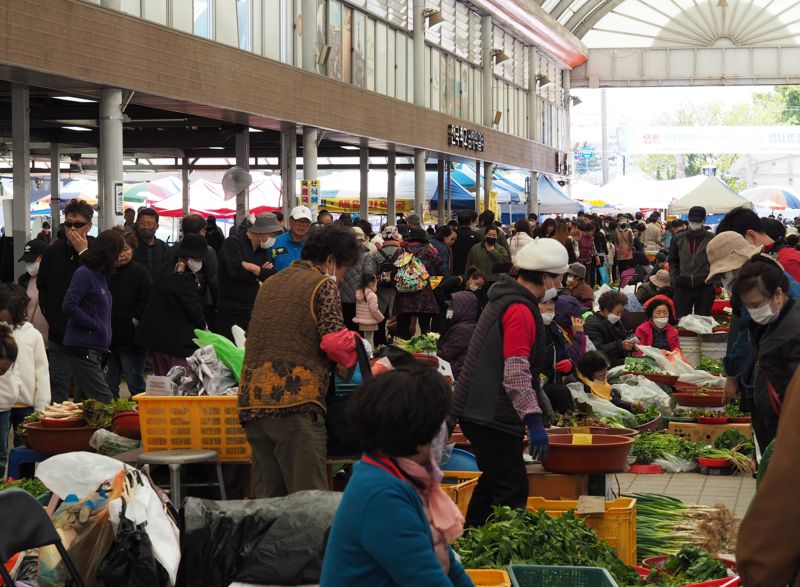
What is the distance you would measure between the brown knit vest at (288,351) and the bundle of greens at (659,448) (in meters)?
4.33

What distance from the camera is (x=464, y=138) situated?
3544 cm

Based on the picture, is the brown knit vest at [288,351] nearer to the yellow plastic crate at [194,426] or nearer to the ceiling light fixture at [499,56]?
the yellow plastic crate at [194,426]

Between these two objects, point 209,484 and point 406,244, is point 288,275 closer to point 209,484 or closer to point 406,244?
point 209,484

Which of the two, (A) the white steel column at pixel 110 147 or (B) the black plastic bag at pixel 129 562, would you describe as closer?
(B) the black plastic bag at pixel 129 562

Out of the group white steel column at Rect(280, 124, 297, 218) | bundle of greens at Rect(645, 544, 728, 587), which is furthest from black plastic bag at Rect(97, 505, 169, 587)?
white steel column at Rect(280, 124, 297, 218)

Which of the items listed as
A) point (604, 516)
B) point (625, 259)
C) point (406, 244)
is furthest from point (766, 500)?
point (625, 259)

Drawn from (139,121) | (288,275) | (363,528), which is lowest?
(363,528)

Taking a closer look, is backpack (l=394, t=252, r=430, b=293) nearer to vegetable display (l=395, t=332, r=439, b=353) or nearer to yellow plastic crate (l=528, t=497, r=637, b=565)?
vegetable display (l=395, t=332, r=439, b=353)

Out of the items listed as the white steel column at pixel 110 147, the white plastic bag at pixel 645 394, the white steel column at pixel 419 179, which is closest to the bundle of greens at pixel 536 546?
the white plastic bag at pixel 645 394

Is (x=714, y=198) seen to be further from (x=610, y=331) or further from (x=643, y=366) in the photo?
(x=643, y=366)

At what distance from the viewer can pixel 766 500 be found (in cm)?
321

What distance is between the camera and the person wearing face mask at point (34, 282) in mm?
11562

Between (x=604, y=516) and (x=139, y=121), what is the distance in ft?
61.8

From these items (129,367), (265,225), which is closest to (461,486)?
(129,367)
